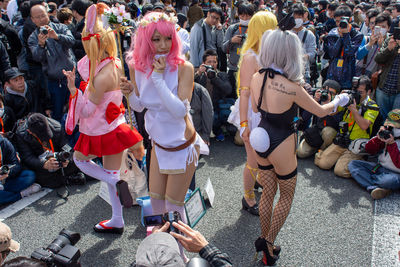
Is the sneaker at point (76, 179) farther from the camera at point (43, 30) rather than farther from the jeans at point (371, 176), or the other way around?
the jeans at point (371, 176)

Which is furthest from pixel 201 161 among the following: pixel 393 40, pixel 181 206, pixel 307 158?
pixel 393 40

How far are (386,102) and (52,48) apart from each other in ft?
15.9

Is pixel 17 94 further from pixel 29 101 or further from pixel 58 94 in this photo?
pixel 58 94

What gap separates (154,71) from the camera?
2248 mm

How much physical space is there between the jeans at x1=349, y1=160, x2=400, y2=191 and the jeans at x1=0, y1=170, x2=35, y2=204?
382 centimetres

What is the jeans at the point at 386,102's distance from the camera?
15.4ft

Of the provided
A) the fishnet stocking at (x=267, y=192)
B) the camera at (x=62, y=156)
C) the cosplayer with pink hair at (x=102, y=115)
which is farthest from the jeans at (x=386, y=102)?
the camera at (x=62, y=156)

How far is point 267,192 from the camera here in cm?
268

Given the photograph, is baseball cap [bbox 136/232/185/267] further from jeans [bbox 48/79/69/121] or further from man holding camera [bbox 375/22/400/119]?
man holding camera [bbox 375/22/400/119]

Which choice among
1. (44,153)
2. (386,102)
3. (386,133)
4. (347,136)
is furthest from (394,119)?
(44,153)

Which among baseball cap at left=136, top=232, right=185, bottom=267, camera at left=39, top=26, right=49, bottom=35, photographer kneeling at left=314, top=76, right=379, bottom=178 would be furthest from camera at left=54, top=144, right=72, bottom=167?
photographer kneeling at left=314, top=76, right=379, bottom=178

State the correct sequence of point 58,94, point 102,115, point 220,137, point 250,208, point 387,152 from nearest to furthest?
point 102,115, point 250,208, point 387,152, point 58,94, point 220,137

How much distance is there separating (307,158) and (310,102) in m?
2.51

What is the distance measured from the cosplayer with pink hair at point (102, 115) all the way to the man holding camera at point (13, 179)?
125 cm
